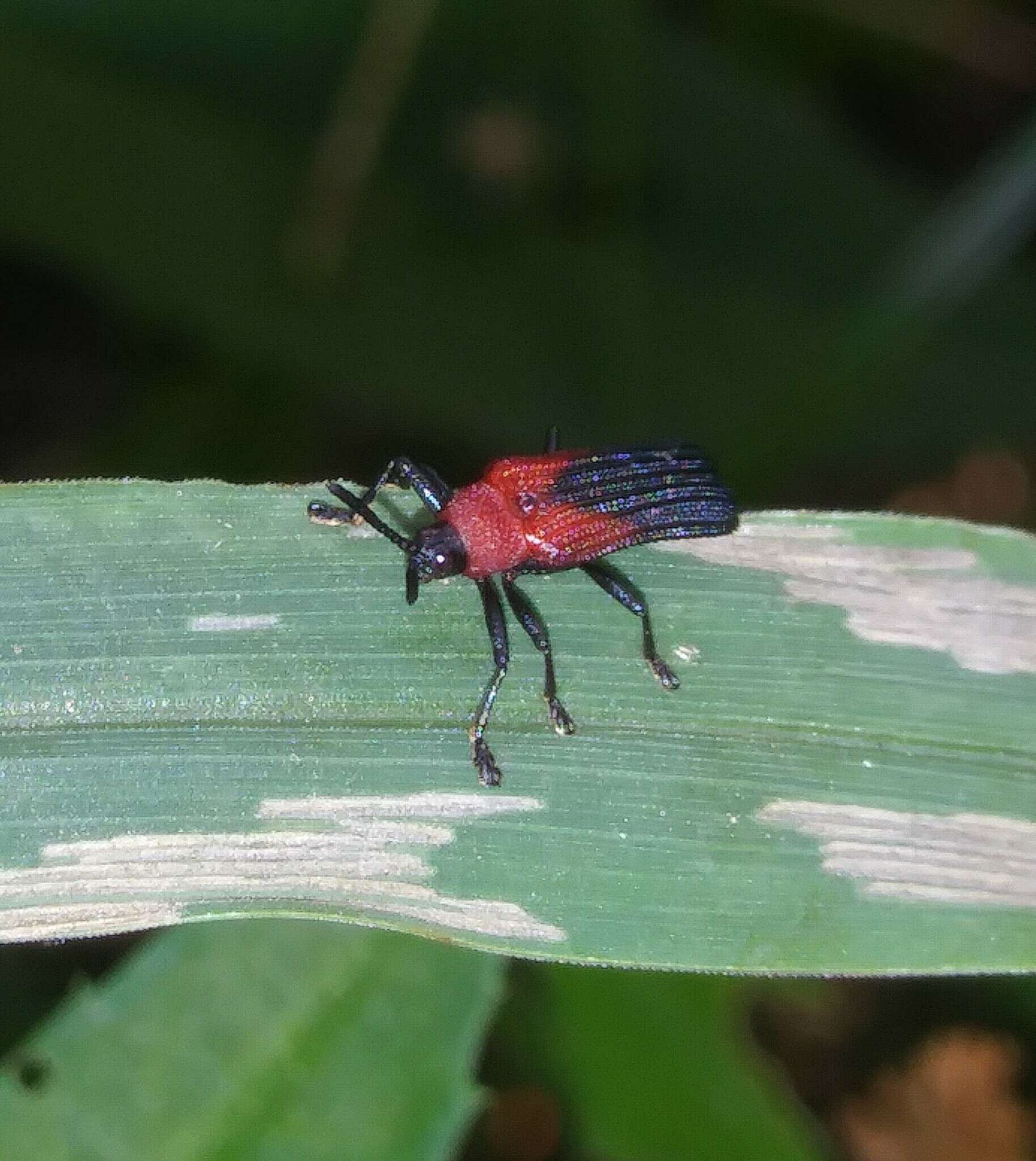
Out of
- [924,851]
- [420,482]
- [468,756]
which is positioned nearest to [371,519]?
[420,482]

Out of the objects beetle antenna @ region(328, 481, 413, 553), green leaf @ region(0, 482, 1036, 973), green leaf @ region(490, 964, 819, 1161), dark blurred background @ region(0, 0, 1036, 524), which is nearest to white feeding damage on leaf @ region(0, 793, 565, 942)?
green leaf @ region(0, 482, 1036, 973)

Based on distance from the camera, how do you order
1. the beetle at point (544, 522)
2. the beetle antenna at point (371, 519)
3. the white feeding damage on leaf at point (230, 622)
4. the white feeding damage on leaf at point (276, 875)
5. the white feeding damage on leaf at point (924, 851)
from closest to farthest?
the white feeding damage on leaf at point (276, 875)
the white feeding damage on leaf at point (230, 622)
the white feeding damage on leaf at point (924, 851)
the beetle at point (544, 522)
the beetle antenna at point (371, 519)

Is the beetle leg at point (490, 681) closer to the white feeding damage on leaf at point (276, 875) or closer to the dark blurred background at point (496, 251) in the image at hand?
the white feeding damage on leaf at point (276, 875)

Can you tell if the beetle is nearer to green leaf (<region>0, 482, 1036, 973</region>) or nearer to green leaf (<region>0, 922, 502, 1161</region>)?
green leaf (<region>0, 482, 1036, 973</region>)

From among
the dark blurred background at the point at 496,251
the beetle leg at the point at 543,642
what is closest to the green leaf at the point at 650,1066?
the beetle leg at the point at 543,642

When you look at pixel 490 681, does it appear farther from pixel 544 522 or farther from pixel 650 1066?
pixel 650 1066

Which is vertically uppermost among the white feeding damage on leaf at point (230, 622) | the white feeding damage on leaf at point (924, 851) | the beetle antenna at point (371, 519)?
→ the white feeding damage on leaf at point (924, 851)
